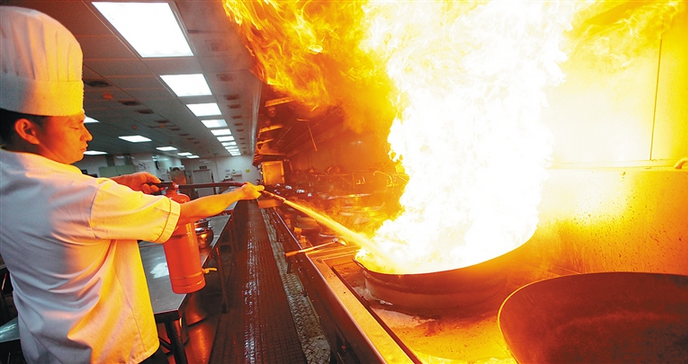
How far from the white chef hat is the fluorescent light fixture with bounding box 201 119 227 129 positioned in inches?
402

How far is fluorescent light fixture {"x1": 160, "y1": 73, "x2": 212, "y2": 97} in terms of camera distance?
5.70 metres

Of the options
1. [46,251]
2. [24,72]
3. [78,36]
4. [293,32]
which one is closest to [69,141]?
[24,72]

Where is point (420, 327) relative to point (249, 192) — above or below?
below

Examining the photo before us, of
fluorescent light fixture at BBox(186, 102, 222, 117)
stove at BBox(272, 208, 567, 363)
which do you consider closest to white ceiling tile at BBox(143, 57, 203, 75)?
fluorescent light fixture at BBox(186, 102, 222, 117)

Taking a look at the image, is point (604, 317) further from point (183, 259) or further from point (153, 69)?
point (153, 69)

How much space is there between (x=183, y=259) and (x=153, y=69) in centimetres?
483

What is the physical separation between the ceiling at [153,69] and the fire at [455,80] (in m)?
0.85

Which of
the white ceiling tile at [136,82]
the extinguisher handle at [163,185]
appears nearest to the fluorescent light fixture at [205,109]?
the white ceiling tile at [136,82]

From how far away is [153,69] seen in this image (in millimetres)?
5133

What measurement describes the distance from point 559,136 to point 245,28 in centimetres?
280

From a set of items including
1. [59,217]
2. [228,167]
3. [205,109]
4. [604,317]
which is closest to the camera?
[604,317]

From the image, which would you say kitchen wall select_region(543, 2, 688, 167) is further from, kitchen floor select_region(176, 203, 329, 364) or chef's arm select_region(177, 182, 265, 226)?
kitchen floor select_region(176, 203, 329, 364)

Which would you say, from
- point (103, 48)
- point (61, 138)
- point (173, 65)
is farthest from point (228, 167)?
point (61, 138)

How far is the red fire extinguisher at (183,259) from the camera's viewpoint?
78.1 inches
